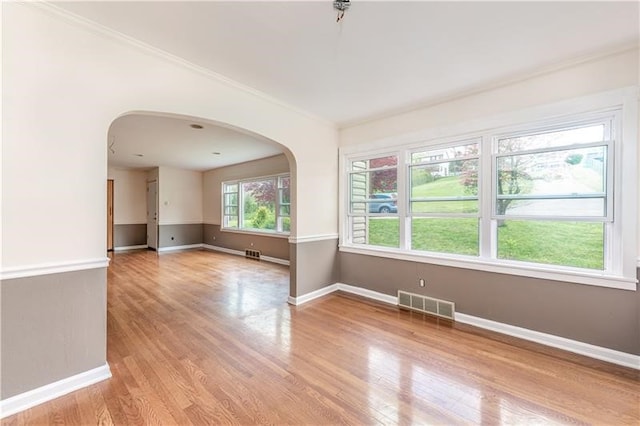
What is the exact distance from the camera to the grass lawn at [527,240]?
250 cm

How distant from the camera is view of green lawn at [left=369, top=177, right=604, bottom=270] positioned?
2514 millimetres

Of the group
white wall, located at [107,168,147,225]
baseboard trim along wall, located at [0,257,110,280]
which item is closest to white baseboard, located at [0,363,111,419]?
baseboard trim along wall, located at [0,257,110,280]

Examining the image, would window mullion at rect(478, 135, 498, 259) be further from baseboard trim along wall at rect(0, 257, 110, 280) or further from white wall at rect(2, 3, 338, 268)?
baseboard trim along wall at rect(0, 257, 110, 280)

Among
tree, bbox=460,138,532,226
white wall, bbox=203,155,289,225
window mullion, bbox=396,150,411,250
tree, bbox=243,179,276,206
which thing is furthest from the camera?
tree, bbox=243,179,276,206

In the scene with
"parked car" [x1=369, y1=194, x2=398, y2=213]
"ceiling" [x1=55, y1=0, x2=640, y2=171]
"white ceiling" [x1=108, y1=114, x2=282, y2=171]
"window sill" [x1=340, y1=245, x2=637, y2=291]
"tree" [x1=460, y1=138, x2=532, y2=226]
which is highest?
"ceiling" [x1=55, y1=0, x2=640, y2=171]

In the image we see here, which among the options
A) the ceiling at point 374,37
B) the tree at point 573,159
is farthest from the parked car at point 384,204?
the tree at point 573,159

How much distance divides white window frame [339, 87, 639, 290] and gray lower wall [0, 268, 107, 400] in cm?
320

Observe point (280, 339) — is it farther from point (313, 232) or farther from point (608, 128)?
point (608, 128)

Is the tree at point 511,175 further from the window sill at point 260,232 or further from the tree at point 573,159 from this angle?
the window sill at point 260,232

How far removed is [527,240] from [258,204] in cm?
587

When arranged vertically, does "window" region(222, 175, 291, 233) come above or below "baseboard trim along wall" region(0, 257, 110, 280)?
above

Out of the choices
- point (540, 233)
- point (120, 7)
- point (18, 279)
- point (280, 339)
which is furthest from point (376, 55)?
point (18, 279)

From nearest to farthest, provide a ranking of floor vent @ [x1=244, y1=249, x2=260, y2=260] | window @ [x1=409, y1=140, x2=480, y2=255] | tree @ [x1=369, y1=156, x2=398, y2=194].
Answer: window @ [x1=409, y1=140, x2=480, y2=255]
tree @ [x1=369, y1=156, x2=398, y2=194]
floor vent @ [x1=244, y1=249, x2=260, y2=260]

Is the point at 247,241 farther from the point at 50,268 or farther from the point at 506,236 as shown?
the point at 506,236
